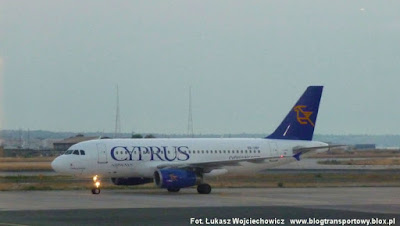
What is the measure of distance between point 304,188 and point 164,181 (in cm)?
821

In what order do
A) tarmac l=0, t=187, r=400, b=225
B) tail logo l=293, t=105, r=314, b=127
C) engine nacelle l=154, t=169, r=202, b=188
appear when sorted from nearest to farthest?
tarmac l=0, t=187, r=400, b=225
engine nacelle l=154, t=169, r=202, b=188
tail logo l=293, t=105, r=314, b=127

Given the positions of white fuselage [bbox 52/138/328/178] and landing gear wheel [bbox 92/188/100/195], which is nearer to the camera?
landing gear wheel [bbox 92/188/100/195]

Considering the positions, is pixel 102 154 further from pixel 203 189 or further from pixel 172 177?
pixel 203 189

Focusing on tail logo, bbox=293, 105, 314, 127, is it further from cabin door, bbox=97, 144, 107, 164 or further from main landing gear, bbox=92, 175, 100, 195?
main landing gear, bbox=92, 175, 100, 195

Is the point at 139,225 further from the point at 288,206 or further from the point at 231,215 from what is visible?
the point at 288,206

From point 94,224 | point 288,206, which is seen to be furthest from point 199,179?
point 94,224

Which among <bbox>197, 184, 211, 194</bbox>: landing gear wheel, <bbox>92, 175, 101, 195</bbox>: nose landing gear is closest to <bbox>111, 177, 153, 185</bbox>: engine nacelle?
<bbox>92, 175, 101, 195</bbox>: nose landing gear

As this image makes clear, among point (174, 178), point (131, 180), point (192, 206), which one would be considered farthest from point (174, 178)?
point (192, 206)

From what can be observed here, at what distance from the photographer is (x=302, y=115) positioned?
54.7 m

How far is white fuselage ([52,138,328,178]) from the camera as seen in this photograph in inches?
1946

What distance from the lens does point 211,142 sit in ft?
173

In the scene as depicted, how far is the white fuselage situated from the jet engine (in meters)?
1.63

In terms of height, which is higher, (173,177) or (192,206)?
(173,177)

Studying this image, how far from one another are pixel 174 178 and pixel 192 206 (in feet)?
37.7
